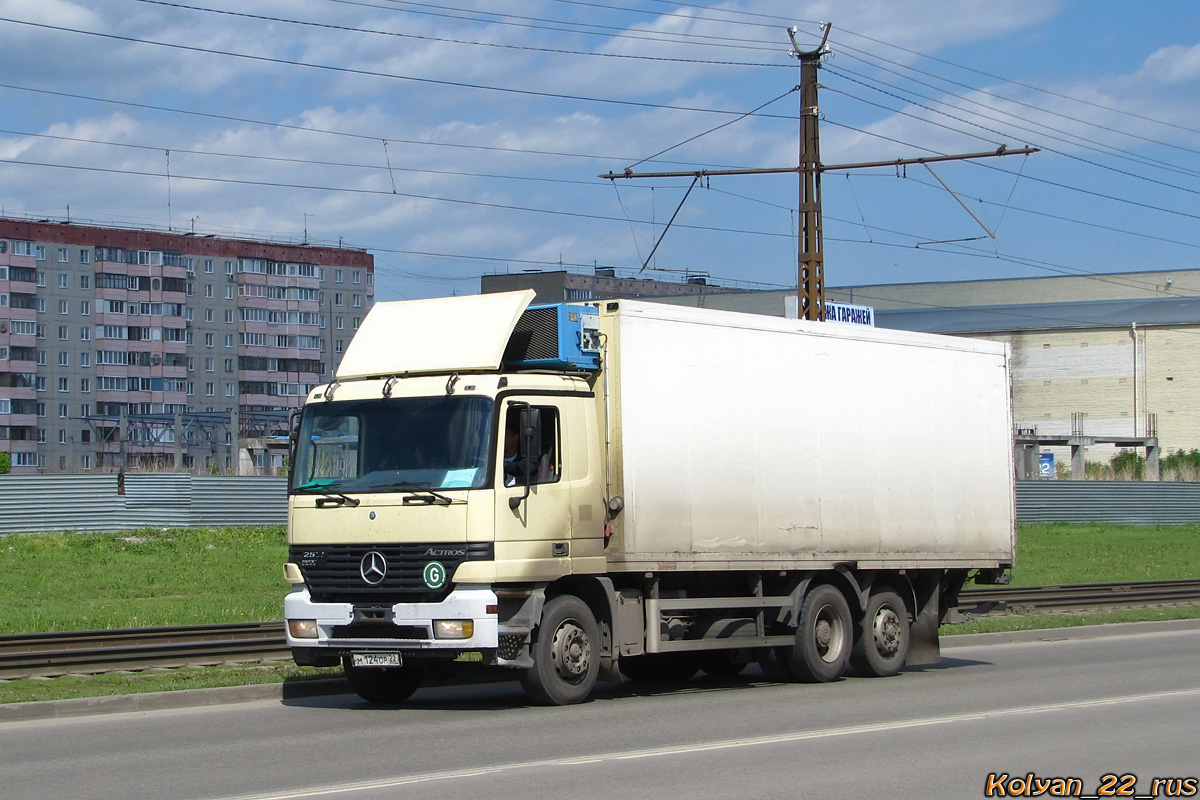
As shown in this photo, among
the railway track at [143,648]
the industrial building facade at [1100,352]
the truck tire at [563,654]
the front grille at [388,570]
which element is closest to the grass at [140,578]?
the railway track at [143,648]

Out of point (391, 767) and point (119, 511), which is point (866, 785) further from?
point (119, 511)

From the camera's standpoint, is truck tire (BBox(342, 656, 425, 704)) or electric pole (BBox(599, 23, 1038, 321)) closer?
truck tire (BBox(342, 656, 425, 704))

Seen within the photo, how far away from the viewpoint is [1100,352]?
255ft

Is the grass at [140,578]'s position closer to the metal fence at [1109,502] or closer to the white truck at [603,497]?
the white truck at [603,497]

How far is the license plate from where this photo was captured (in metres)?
12.0

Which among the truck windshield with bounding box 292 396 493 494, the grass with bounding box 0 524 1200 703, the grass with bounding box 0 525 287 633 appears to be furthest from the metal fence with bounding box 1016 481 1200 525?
the truck windshield with bounding box 292 396 493 494

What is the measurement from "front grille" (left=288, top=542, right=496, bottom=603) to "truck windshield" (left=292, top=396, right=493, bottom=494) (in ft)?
1.66

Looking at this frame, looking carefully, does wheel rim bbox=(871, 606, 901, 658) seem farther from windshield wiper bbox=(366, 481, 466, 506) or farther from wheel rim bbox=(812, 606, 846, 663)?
windshield wiper bbox=(366, 481, 466, 506)

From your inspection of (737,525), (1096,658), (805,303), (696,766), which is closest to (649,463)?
(737,525)

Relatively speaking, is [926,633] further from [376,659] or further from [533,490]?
[376,659]

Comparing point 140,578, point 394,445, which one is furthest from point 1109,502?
point 394,445

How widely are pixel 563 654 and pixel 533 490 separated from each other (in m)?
1.45

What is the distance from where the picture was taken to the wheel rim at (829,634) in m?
14.9

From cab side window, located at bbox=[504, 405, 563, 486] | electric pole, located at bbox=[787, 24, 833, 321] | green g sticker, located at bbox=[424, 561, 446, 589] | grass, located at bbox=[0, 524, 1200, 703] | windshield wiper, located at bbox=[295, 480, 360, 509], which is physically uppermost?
electric pole, located at bbox=[787, 24, 833, 321]
